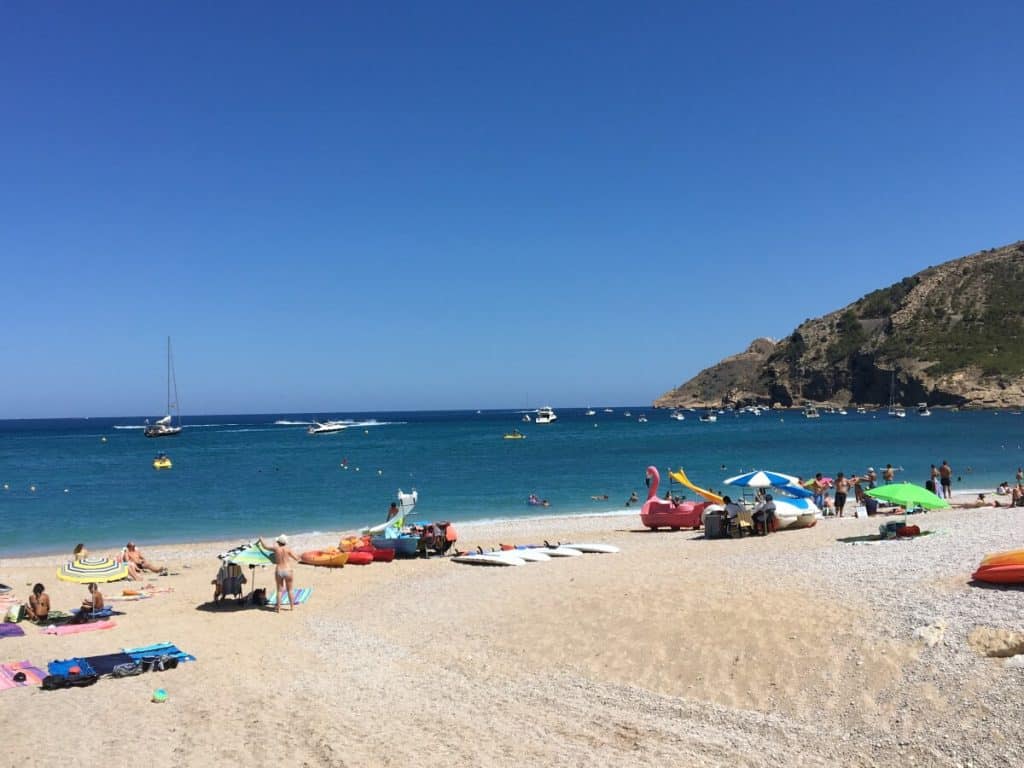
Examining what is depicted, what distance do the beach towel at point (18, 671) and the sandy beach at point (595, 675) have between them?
29 cm

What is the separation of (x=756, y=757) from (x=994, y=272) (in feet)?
502

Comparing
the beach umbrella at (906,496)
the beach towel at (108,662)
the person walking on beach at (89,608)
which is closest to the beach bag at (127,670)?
the beach towel at (108,662)

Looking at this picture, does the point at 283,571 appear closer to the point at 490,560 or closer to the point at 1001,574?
the point at 490,560

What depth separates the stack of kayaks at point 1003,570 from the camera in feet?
33.5

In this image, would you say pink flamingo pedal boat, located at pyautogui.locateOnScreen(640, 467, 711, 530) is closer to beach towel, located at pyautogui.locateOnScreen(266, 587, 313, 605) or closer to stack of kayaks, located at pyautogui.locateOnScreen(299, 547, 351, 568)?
stack of kayaks, located at pyautogui.locateOnScreen(299, 547, 351, 568)

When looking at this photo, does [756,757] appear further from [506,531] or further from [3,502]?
[3,502]

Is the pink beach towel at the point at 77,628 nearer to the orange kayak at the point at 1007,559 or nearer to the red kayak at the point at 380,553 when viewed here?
the red kayak at the point at 380,553

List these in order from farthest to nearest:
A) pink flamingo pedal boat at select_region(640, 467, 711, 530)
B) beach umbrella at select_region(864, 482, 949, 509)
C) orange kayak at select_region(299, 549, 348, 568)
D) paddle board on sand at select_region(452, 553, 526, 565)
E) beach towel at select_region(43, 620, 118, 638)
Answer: pink flamingo pedal boat at select_region(640, 467, 711, 530) < orange kayak at select_region(299, 549, 348, 568) < paddle board on sand at select_region(452, 553, 526, 565) < beach umbrella at select_region(864, 482, 949, 509) < beach towel at select_region(43, 620, 118, 638)

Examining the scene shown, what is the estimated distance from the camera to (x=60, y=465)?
204 feet

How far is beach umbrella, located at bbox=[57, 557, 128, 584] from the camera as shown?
14523 mm

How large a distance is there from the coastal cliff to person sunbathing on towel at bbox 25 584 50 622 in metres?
133

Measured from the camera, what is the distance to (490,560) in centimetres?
1850

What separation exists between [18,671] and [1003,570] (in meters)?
13.2

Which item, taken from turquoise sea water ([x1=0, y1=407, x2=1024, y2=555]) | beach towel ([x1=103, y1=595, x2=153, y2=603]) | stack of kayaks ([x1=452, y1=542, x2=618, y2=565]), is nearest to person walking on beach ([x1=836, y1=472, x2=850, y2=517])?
stack of kayaks ([x1=452, y1=542, x2=618, y2=565])
